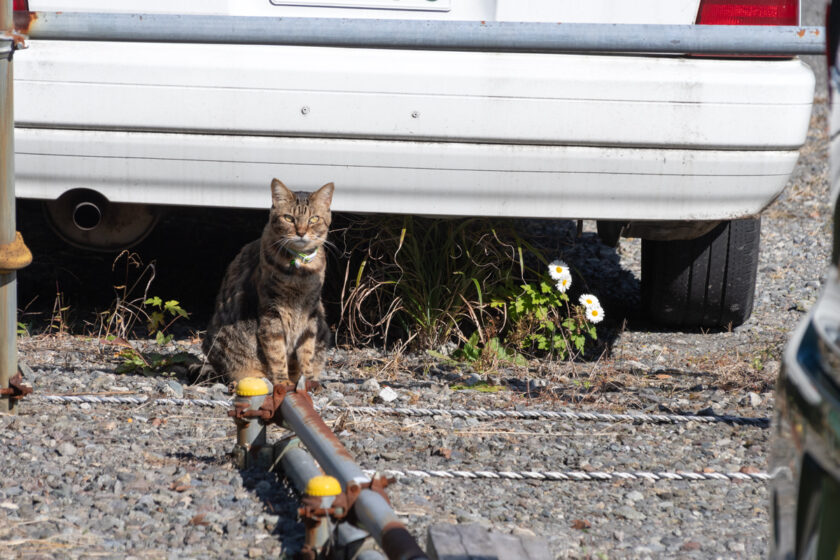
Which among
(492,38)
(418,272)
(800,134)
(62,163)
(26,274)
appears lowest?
(26,274)

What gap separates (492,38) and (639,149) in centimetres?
78

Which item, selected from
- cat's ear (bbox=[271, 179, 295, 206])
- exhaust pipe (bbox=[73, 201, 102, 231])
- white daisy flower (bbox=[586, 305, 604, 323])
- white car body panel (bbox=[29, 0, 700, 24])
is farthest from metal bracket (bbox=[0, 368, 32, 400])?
white daisy flower (bbox=[586, 305, 604, 323])

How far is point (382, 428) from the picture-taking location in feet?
9.90

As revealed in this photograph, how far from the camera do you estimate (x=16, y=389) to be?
2881 mm

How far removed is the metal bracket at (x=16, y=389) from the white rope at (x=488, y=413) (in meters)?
0.21

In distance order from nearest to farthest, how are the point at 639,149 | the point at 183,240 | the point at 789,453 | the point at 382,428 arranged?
the point at 789,453
the point at 382,428
the point at 639,149
the point at 183,240

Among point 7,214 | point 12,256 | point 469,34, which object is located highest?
point 469,34

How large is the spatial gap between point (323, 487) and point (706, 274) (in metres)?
2.58

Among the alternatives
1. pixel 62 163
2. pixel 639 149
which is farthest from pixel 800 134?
pixel 62 163

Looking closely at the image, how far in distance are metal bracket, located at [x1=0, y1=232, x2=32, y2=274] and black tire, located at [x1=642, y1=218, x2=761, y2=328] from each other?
254 cm

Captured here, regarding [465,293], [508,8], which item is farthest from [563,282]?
[508,8]

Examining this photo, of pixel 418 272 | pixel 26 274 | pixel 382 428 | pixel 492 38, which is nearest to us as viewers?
pixel 492 38

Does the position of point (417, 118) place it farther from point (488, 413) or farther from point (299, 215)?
point (488, 413)

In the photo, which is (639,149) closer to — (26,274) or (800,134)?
(800,134)
